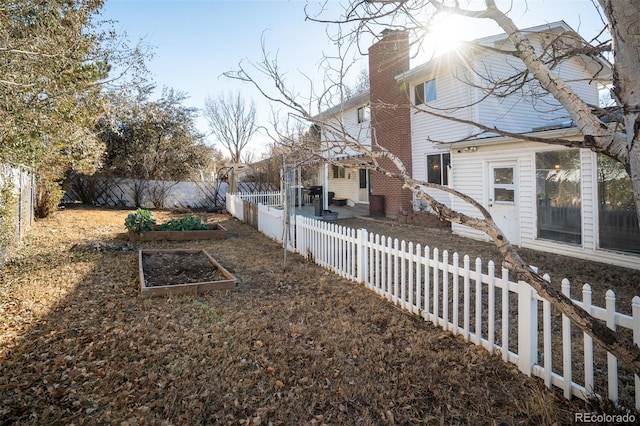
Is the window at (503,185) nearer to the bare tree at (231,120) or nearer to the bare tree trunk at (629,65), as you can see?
the bare tree trunk at (629,65)

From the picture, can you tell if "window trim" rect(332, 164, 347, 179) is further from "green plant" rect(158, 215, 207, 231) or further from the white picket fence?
the white picket fence

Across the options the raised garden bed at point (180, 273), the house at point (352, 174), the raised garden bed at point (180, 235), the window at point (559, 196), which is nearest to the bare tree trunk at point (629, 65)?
the raised garden bed at point (180, 273)

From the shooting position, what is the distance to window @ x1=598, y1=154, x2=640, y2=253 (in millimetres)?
6529

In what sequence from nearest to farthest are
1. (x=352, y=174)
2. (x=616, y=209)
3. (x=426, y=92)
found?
(x=616, y=209) → (x=426, y=92) → (x=352, y=174)

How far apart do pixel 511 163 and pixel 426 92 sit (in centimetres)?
529

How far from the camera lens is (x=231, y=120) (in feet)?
109

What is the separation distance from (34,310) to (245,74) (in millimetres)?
3867

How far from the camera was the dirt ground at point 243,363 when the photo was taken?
2.57 m

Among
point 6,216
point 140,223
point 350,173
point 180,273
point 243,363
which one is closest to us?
point 243,363

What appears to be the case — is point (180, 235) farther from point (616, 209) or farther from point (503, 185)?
point (616, 209)

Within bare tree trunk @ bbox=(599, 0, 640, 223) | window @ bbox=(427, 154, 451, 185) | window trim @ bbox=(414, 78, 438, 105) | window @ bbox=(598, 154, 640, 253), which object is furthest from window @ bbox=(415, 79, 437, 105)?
bare tree trunk @ bbox=(599, 0, 640, 223)

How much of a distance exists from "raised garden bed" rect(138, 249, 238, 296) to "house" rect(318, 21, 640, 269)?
3.36 meters

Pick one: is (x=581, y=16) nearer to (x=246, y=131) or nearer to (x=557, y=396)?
(x=557, y=396)

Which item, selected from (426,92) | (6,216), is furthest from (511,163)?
(6,216)
